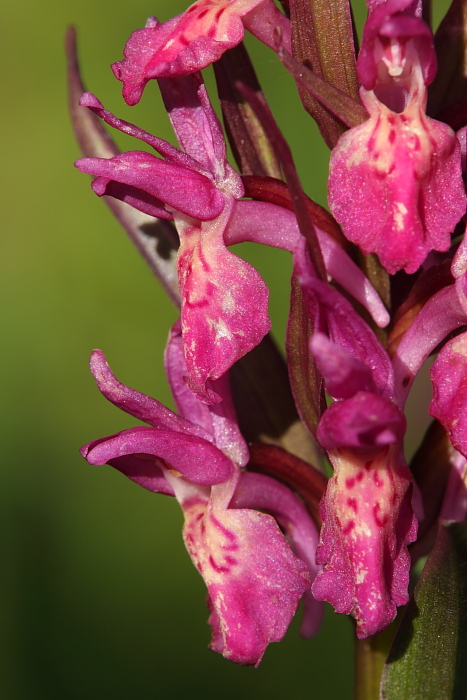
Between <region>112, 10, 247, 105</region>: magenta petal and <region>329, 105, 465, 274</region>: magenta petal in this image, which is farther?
<region>112, 10, 247, 105</region>: magenta petal

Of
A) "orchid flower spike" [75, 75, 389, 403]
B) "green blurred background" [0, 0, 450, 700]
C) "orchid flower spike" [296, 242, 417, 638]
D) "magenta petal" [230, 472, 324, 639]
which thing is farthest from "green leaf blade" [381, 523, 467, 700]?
"green blurred background" [0, 0, 450, 700]

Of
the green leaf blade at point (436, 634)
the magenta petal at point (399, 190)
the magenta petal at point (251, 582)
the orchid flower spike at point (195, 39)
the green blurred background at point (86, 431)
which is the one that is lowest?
the green blurred background at point (86, 431)

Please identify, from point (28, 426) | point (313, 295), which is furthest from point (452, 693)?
point (28, 426)

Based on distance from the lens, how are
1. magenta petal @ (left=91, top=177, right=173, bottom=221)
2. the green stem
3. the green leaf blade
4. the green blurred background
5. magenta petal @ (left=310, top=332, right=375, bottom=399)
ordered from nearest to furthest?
magenta petal @ (left=310, top=332, right=375, bottom=399) → the green leaf blade → magenta petal @ (left=91, top=177, right=173, bottom=221) → the green stem → the green blurred background

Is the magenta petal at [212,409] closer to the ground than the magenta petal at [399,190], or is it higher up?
closer to the ground

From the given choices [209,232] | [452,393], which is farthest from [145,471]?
[452,393]

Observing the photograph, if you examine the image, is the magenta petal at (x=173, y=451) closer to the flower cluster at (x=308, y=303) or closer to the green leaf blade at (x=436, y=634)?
the flower cluster at (x=308, y=303)

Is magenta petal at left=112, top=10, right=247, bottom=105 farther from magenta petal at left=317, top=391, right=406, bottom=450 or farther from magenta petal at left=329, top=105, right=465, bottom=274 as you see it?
magenta petal at left=317, top=391, right=406, bottom=450

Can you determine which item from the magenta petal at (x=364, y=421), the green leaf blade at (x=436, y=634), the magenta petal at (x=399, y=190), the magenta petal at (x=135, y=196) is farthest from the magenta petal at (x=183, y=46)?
the green leaf blade at (x=436, y=634)
